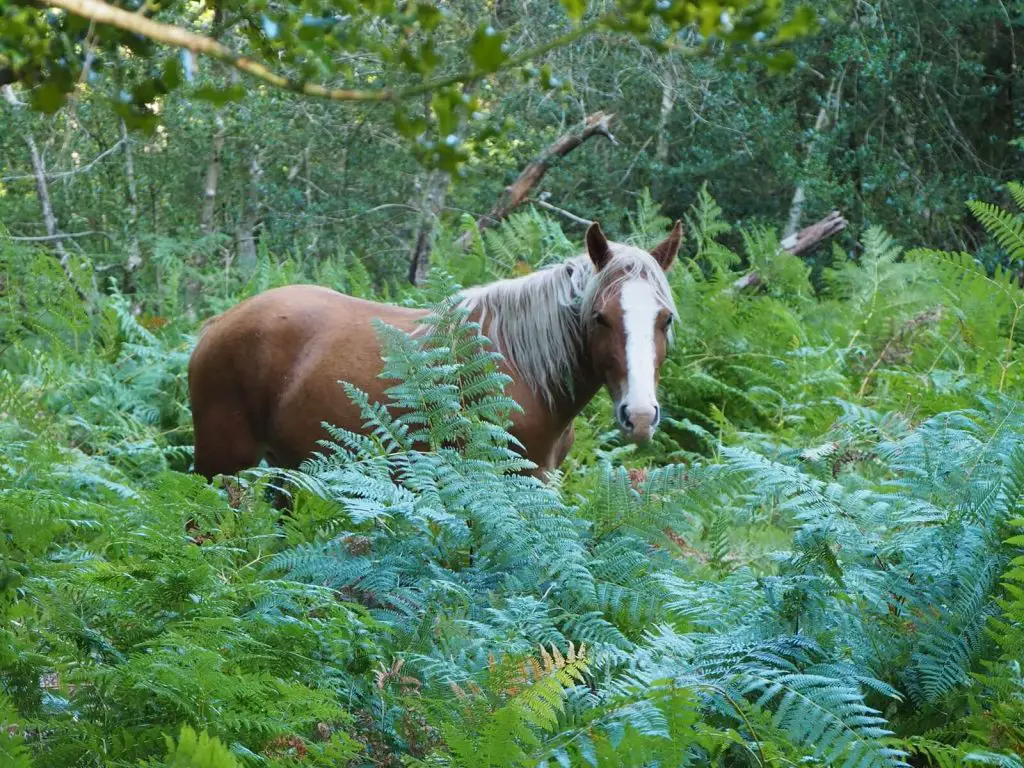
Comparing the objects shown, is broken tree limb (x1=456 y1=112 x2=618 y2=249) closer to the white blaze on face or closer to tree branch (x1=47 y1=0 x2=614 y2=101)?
the white blaze on face

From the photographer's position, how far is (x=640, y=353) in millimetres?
4742

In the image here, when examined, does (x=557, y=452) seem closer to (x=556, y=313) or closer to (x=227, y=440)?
(x=556, y=313)

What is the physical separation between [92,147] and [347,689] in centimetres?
1058

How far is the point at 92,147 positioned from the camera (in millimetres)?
11602

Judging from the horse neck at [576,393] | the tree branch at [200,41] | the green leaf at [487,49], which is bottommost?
the horse neck at [576,393]

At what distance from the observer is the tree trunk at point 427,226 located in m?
9.50

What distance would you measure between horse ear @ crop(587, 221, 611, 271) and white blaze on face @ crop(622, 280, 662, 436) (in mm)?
209

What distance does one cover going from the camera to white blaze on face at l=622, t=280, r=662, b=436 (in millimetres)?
4633

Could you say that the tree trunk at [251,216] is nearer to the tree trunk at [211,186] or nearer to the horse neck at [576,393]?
the tree trunk at [211,186]

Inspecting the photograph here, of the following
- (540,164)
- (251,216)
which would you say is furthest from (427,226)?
(251,216)

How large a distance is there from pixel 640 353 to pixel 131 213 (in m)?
A: 7.85

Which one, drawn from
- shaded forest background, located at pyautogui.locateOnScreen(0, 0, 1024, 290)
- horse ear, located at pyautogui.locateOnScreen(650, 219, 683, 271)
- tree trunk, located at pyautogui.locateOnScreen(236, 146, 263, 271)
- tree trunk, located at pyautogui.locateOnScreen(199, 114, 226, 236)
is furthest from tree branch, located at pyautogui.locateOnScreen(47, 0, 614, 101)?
tree trunk, located at pyautogui.locateOnScreen(236, 146, 263, 271)

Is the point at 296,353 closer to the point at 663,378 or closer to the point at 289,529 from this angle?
the point at 289,529

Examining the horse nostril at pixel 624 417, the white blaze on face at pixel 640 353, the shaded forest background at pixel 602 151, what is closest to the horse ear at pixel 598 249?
the white blaze on face at pixel 640 353
